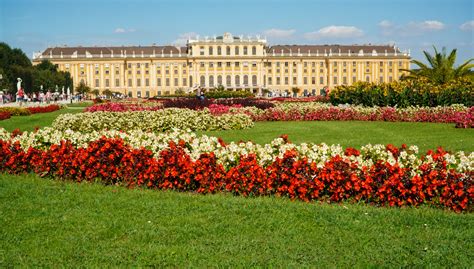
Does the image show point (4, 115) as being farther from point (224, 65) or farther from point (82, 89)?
point (224, 65)

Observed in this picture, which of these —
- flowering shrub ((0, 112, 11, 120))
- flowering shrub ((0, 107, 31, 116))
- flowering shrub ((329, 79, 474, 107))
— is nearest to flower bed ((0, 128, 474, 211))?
flowering shrub ((329, 79, 474, 107))

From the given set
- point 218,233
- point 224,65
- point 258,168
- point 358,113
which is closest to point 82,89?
point 224,65

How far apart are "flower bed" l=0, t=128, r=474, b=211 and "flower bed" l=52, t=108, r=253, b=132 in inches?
249

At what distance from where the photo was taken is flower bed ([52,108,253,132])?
14.3 m

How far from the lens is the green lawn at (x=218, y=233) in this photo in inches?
163

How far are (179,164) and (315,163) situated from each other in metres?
1.61

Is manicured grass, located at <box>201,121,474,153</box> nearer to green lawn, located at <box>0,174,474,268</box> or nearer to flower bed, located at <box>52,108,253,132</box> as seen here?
flower bed, located at <box>52,108,253,132</box>

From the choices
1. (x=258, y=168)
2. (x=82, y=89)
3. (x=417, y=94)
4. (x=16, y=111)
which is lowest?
(x=258, y=168)

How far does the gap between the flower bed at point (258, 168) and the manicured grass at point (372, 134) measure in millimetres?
3324

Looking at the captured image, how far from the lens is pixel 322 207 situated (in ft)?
18.6

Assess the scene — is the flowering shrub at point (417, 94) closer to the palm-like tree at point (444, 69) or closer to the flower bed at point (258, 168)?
the palm-like tree at point (444, 69)

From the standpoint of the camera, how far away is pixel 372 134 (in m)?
12.2

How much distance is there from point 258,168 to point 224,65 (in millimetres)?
73084

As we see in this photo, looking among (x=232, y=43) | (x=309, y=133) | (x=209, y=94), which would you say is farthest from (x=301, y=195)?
(x=232, y=43)
